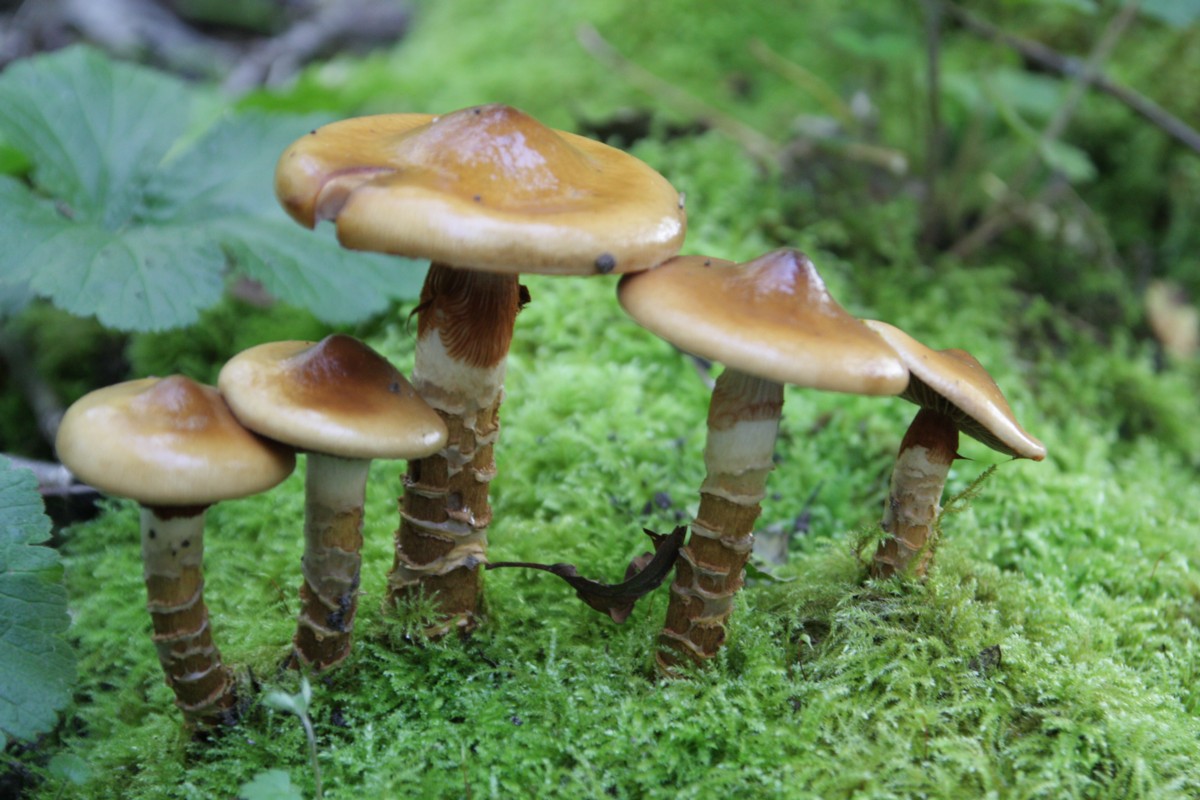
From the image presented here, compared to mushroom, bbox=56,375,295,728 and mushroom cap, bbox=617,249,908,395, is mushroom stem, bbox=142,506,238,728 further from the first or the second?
mushroom cap, bbox=617,249,908,395

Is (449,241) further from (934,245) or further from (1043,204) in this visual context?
(1043,204)

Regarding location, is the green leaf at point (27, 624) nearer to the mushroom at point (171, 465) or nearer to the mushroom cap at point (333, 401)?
the mushroom at point (171, 465)

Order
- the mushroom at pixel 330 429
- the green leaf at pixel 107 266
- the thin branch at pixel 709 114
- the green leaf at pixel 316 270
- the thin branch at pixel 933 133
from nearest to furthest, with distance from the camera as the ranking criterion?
the mushroom at pixel 330 429, the green leaf at pixel 107 266, the green leaf at pixel 316 270, the thin branch at pixel 933 133, the thin branch at pixel 709 114

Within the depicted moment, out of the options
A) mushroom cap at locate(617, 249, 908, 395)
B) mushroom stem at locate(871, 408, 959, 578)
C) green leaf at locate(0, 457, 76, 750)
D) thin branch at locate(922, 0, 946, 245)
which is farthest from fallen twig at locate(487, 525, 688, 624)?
thin branch at locate(922, 0, 946, 245)

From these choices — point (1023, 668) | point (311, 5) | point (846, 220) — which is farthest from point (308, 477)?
point (311, 5)

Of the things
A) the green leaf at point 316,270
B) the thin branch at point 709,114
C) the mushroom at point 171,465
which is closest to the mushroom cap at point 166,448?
the mushroom at point 171,465

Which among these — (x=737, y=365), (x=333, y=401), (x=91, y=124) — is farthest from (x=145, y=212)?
(x=737, y=365)

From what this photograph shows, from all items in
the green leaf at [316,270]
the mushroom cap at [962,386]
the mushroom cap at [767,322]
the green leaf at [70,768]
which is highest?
the mushroom cap at [767,322]
